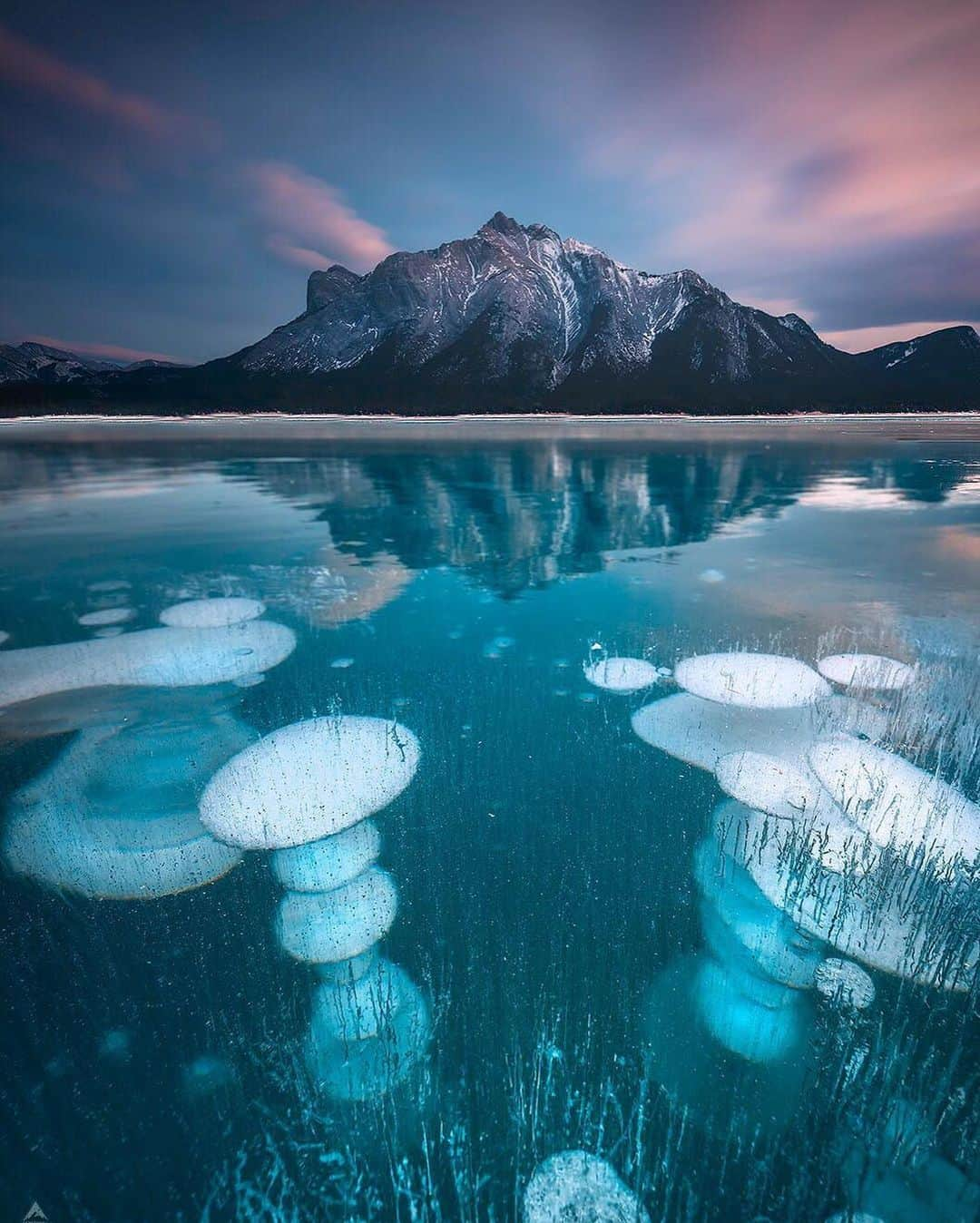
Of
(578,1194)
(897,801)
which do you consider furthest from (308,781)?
(897,801)

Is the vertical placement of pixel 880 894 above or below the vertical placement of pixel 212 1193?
above

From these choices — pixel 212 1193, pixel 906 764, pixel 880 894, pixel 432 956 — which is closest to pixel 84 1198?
pixel 212 1193

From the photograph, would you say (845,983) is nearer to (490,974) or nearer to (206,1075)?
(490,974)

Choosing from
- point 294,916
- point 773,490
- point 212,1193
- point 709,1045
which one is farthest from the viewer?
point 773,490


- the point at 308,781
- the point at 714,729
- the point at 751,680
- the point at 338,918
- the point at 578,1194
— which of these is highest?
the point at 751,680

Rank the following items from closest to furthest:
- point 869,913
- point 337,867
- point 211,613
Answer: point 869,913
point 337,867
point 211,613

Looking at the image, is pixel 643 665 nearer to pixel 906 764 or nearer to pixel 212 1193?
pixel 906 764

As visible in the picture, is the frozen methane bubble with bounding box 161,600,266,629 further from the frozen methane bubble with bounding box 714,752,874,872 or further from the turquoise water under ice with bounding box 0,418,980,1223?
the frozen methane bubble with bounding box 714,752,874,872
